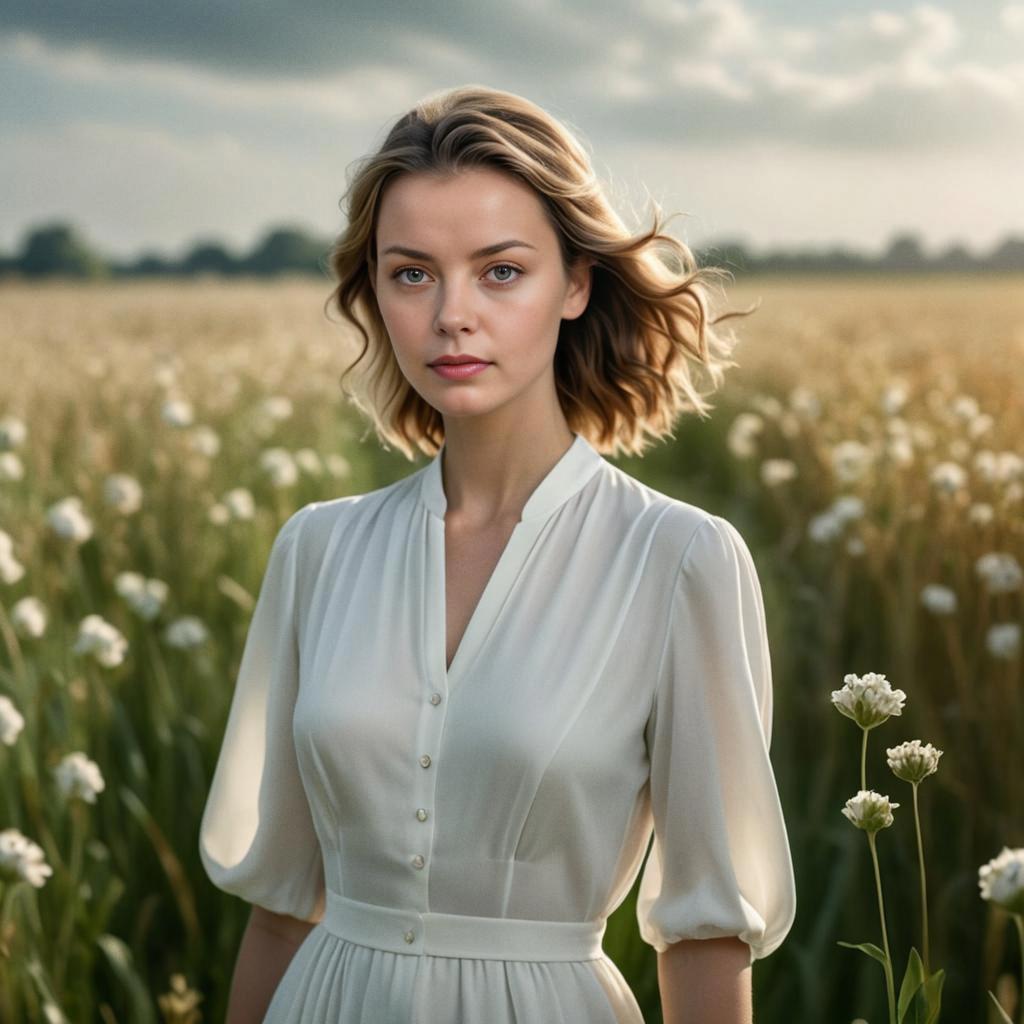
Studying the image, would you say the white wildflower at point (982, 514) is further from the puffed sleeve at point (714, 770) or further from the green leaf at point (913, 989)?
the green leaf at point (913, 989)

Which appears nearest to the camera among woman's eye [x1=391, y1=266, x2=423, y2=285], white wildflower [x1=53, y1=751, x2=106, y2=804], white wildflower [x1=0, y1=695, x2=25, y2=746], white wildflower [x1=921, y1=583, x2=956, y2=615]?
woman's eye [x1=391, y1=266, x2=423, y2=285]

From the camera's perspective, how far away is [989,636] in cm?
314

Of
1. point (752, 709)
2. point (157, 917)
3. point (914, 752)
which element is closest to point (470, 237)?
point (752, 709)

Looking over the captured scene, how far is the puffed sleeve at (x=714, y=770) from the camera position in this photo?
143cm

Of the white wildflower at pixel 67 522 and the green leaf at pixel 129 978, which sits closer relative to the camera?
the green leaf at pixel 129 978

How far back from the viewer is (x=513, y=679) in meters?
1.46

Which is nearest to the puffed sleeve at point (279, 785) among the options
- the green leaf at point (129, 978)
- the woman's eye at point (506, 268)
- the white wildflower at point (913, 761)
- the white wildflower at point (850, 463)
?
the woman's eye at point (506, 268)

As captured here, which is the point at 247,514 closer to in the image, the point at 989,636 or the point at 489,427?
the point at 989,636

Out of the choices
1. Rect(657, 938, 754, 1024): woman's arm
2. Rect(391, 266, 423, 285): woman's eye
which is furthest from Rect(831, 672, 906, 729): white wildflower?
Rect(391, 266, 423, 285): woman's eye

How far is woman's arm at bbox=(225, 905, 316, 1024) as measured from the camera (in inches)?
68.5

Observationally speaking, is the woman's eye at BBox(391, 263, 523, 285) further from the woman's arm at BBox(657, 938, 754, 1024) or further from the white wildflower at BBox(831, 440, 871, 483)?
the white wildflower at BBox(831, 440, 871, 483)

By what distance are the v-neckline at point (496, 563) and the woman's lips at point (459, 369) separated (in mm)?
155

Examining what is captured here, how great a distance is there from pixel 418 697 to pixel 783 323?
1038 cm

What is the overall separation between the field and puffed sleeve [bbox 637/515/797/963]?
0.56 ft
